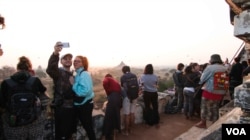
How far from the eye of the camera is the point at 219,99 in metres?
5.88

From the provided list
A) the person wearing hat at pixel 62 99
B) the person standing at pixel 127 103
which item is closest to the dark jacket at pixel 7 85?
the person wearing hat at pixel 62 99

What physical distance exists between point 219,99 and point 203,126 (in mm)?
796

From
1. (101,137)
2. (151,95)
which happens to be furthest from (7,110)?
(151,95)

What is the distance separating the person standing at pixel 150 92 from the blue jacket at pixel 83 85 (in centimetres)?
301

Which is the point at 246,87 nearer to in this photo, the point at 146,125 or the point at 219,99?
the point at 219,99

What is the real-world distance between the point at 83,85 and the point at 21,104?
1.01 meters

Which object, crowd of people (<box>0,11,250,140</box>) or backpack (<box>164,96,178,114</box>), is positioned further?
backpack (<box>164,96,178,114</box>)

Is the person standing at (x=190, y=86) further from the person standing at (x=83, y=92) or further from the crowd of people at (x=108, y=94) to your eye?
the person standing at (x=83, y=92)

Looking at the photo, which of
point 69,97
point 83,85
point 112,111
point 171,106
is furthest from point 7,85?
point 171,106

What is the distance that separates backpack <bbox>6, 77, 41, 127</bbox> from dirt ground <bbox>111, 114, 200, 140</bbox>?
330cm

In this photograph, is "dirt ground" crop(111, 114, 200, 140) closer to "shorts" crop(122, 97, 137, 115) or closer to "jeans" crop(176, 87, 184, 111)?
"jeans" crop(176, 87, 184, 111)

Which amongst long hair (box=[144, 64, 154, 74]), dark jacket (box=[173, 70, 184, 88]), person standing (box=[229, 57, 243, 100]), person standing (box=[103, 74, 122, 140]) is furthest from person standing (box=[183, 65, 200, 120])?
person standing (box=[103, 74, 122, 140])

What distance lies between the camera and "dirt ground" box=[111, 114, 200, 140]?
6.83 m

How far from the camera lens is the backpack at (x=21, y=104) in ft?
12.3
